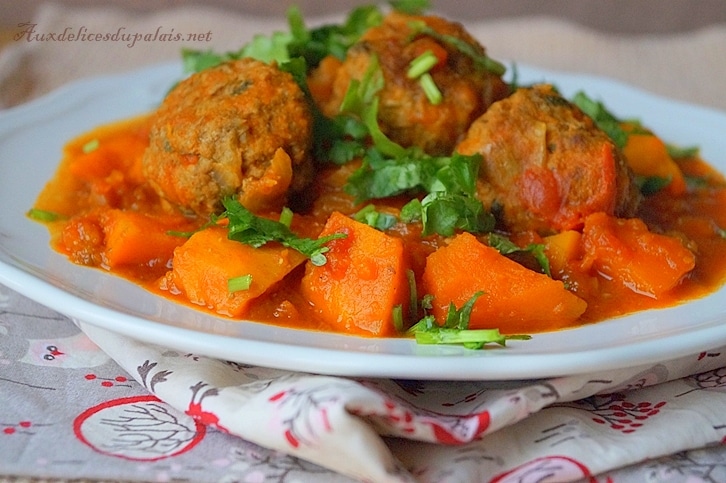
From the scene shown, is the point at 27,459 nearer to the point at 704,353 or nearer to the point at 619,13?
the point at 704,353

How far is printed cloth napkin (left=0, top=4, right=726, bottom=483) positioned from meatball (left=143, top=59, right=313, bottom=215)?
2.43 feet

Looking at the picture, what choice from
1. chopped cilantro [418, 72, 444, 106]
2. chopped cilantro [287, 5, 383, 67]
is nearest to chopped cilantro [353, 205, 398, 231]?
chopped cilantro [418, 72, 444, 106]

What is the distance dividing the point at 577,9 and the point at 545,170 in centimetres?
563

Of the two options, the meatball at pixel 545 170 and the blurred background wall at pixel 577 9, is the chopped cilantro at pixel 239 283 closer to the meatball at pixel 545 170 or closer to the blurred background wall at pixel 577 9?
the meatball at pixel 545 170

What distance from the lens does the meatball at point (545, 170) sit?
3562mm

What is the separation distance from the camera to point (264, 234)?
3342 mm

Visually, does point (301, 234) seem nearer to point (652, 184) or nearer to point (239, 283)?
point (239, 283)

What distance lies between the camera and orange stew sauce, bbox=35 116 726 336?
3223mm

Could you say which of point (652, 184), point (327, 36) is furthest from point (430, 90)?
point (652, 184)

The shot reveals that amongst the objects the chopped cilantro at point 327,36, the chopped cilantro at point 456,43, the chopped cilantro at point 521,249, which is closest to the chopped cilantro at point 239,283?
the chopped cilantro at point 521,249

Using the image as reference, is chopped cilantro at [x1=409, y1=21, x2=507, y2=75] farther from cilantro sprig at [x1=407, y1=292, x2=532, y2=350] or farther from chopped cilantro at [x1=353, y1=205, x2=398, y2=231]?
cilantro sprig at [x1=407, y1=292, x2=532, y2=350]

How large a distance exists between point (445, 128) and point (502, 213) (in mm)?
558

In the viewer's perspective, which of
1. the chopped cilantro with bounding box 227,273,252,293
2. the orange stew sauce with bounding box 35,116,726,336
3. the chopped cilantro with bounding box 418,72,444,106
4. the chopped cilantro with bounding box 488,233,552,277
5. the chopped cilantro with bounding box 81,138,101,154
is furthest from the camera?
the chopped cilantro with bounding box 81,138,101,154

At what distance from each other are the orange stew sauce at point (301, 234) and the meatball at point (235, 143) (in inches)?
6.5
